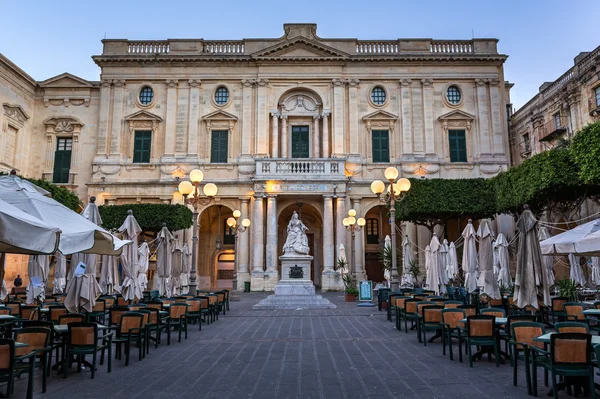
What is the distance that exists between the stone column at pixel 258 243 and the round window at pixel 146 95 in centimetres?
1082

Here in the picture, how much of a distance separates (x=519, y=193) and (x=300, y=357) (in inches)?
618

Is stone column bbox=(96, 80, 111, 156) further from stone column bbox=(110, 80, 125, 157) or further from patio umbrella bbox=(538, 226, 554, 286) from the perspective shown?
patio umbrella bbox=(538, 226, 554, 286)

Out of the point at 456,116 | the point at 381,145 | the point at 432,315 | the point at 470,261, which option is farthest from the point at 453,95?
the point at 432,315

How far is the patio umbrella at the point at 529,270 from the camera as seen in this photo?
10.4 metres

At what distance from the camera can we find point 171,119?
104 feet

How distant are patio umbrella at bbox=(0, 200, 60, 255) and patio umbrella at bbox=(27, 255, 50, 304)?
34.9 ft

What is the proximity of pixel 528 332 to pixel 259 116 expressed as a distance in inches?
1047

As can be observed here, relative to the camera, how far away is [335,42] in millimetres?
32844

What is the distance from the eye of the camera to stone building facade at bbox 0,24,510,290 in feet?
102

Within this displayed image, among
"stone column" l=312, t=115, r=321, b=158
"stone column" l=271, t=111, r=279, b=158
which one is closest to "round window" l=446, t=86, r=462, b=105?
"stone column" l=312, t=115, r=321, b=158

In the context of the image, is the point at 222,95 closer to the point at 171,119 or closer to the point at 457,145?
the point at 171,119

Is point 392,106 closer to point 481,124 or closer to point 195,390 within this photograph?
point 481,124

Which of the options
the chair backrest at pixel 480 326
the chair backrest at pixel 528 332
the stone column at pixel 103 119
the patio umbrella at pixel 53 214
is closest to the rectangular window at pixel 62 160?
the stone column at pixel 103 119

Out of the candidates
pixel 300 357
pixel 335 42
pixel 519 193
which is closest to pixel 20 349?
pixel 300 357
